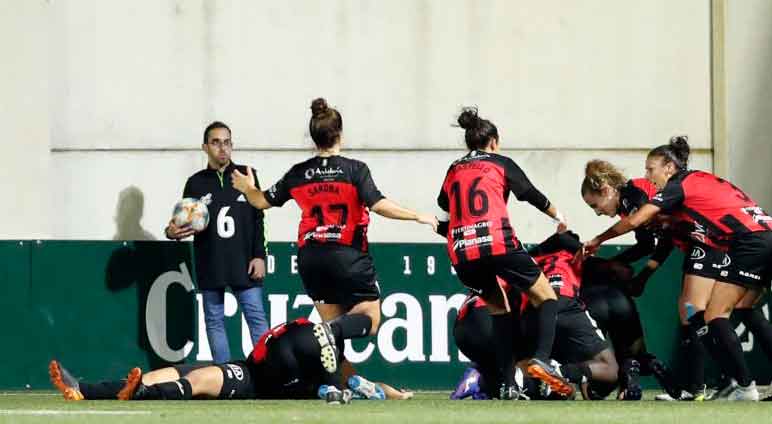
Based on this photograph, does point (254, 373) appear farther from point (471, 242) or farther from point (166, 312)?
point (166, 312)

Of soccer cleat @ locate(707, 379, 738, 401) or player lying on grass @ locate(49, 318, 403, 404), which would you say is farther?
soccer cleat @ locate(707, 379, 738, 401)

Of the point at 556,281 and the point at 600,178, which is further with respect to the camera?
the point at 600,178

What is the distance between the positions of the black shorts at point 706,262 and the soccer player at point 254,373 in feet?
7.93

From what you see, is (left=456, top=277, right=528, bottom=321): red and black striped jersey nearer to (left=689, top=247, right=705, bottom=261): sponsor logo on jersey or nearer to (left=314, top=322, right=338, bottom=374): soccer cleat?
(left=689, top=247, right=705, bottom=261): sponsor logo on jersey

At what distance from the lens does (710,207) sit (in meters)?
9.30

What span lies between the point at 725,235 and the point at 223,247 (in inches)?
137

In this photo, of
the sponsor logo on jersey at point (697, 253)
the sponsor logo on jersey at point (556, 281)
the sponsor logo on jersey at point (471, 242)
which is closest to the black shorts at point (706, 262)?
the sponsor logo on jersey at point (697, 253)

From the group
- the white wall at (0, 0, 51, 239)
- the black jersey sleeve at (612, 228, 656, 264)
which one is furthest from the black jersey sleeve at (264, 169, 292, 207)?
the white wall at (0, 0, 51, 239)

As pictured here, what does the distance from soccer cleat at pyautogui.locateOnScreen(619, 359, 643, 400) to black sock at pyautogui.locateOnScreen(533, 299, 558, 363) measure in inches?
23.3

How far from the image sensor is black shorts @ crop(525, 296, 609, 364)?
31.5 ft

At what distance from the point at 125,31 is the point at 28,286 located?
2.43 metres

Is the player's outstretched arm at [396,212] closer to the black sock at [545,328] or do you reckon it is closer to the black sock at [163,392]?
the black sock at [545,328]

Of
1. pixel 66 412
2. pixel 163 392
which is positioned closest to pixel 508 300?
pixel 163 392

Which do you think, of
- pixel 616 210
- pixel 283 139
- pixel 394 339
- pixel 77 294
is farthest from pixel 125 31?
pixel 616 210
